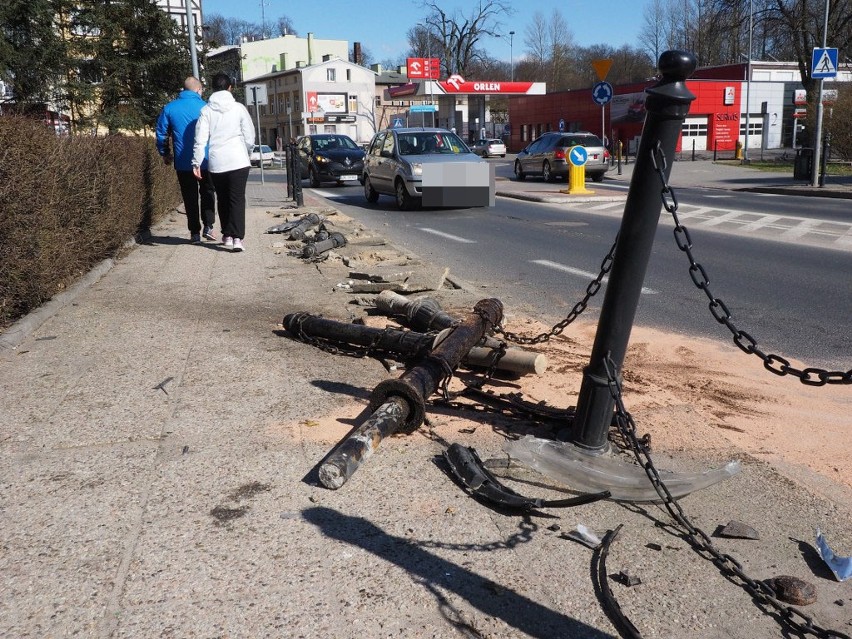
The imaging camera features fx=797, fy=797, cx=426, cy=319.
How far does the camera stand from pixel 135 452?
3.65 metres

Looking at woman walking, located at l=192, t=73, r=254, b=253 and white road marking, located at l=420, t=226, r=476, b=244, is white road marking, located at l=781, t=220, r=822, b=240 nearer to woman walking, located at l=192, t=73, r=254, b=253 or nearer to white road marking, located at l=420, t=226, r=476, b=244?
white road marking, located at l=420, t=226, r=476, b=244

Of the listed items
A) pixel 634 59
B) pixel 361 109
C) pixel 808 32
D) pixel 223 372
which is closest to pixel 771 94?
pixel 808 32

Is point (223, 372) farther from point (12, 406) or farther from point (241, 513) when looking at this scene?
point (241, 513)

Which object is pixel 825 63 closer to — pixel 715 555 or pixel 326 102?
pixel 715 555

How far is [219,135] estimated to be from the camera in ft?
31.2

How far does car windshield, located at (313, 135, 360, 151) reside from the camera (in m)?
28.4

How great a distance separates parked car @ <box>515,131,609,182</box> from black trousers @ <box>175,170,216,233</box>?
19.8 meters

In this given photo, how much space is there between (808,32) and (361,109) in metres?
60.7

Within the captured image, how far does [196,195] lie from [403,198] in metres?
8.49

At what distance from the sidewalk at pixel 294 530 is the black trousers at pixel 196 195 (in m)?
5.68

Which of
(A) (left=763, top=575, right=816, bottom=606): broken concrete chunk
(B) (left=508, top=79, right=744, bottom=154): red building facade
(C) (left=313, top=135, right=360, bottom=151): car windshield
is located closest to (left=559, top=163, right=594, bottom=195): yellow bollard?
(C) (left=313, top=135, right=360, bottom=151): car windshield

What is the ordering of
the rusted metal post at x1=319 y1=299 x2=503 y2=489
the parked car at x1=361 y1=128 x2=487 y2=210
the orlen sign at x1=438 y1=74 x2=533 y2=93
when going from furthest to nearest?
the orlen sign at x1=438 y1=74 x2=533 y2=93 < the parked car at x1=361 y1=128 x2=487 y2=210 < the rusted metal post at x1=319 y1=299 x2=503 y2=489

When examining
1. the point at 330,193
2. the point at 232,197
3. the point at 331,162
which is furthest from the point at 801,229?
the point at 331,162

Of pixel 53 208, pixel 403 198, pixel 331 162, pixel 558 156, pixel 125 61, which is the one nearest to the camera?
pixel 53 208
